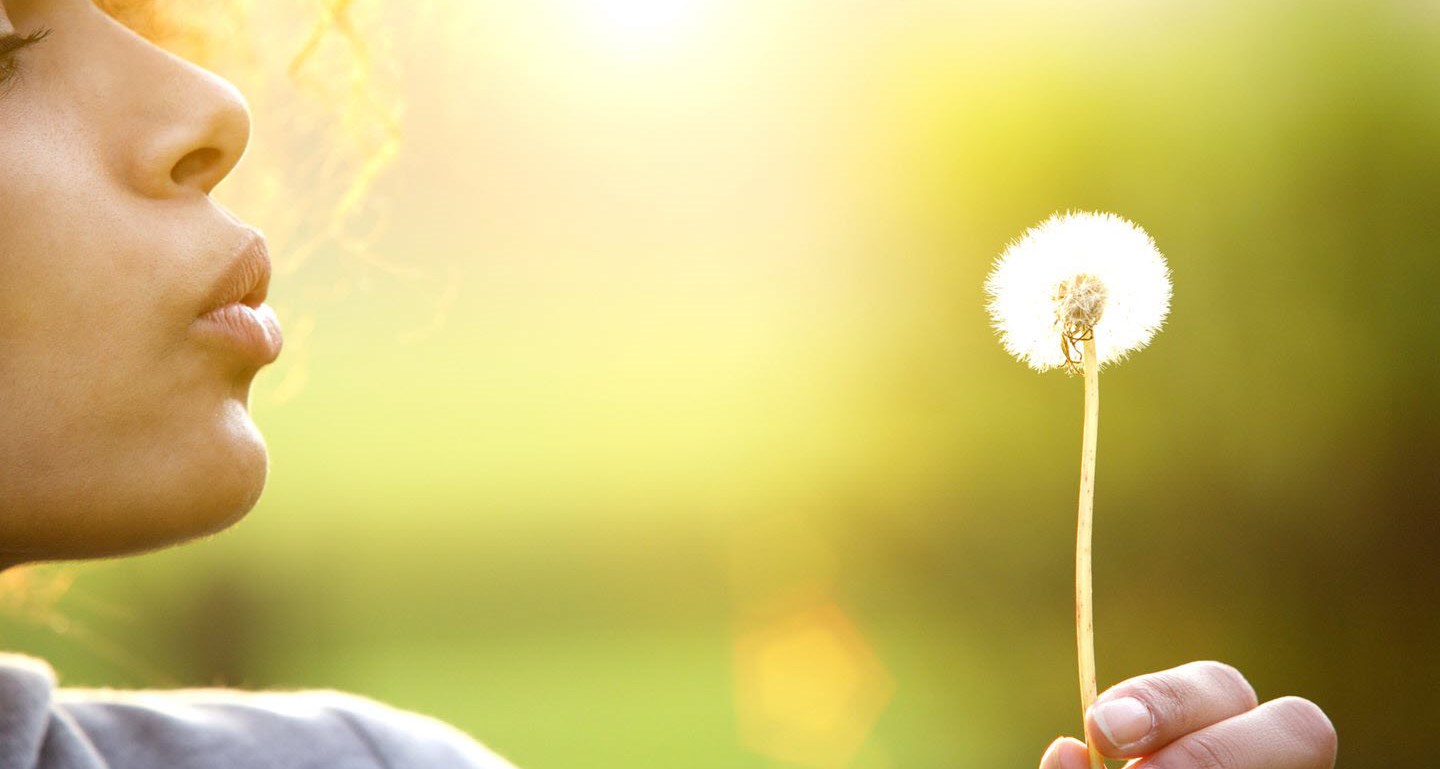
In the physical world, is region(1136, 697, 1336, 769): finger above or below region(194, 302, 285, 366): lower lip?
below

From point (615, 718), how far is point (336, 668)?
706 mm

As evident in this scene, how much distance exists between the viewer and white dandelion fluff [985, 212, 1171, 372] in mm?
475

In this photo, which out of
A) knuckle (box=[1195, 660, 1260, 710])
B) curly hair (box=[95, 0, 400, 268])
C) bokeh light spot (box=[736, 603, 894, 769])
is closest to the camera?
knuckle (box=[1195, 660, 1260, 710])

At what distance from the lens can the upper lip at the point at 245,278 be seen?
530 mm

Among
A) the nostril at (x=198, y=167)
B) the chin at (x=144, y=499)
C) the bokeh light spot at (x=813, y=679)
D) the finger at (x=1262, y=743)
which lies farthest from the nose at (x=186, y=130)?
the bokeh light spot at (x=813, y=679)

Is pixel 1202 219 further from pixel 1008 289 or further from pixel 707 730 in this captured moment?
pixel 1008 289

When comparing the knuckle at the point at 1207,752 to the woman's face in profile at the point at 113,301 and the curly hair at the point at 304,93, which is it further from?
the curly hair at the point at 304,93

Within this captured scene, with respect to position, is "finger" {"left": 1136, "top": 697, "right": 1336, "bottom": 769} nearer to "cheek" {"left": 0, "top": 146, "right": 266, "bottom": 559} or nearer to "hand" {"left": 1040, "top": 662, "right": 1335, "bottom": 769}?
"hand" {"left": 1040, "top": 662, "right": 1335, "bottom": 769}

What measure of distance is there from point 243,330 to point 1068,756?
0.39 metres

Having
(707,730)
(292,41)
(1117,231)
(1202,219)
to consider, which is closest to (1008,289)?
(1117,231)

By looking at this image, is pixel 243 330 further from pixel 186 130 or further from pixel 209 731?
pixel 209 731

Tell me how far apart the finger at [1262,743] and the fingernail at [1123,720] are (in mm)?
28

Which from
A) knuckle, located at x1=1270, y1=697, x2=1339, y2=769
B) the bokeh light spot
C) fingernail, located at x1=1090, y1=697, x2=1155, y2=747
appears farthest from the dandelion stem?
the bokeh light spot

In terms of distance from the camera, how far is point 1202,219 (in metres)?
2.64
